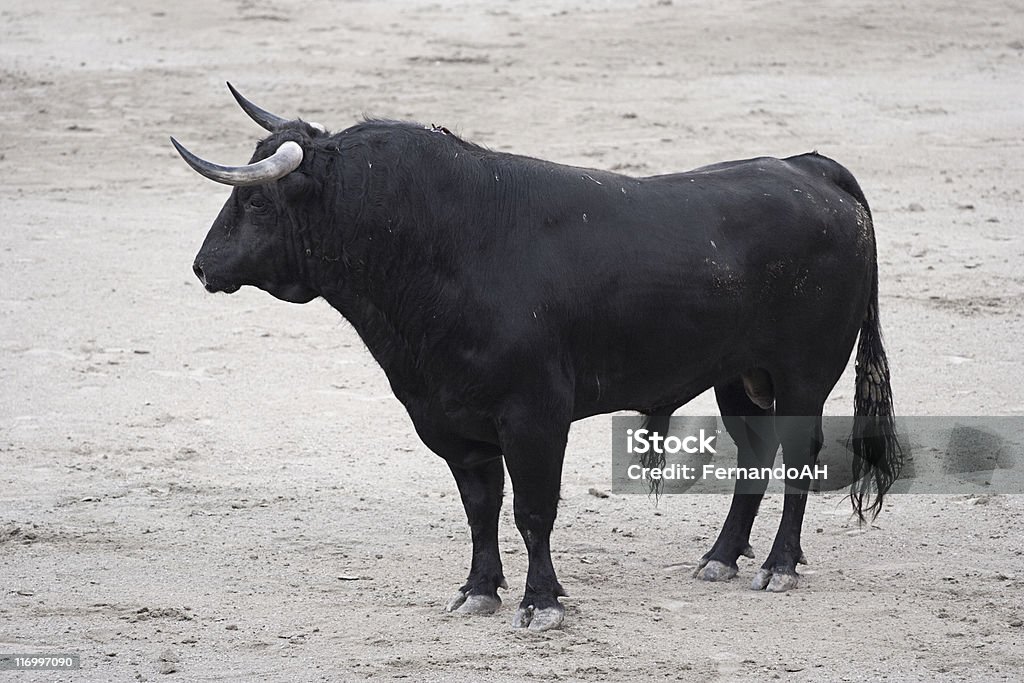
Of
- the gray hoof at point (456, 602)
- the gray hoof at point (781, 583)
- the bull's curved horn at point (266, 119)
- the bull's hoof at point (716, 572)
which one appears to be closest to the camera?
the bull's curved horn at point (266, 119)

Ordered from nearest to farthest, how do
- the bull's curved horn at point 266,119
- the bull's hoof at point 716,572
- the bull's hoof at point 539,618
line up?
the bull's hoof at point 539,618 < the bull's curved horn at point 266,119 < the bull's hoof at point 716,572

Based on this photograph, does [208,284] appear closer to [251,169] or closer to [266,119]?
[251,169]

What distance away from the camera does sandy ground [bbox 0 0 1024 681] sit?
5.73m

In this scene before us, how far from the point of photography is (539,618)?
18.7 feet

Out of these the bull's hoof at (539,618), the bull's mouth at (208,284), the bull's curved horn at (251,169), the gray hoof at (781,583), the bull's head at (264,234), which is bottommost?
the bull's hoof at (539,618)

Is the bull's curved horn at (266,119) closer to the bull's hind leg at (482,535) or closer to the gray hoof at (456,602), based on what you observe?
the bull's hind leg at (482,535)

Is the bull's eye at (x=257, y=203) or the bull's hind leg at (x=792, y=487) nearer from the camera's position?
the bull's eye at (x=257, y=203)

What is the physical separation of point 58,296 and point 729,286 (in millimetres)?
5831

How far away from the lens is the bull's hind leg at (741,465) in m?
6.35

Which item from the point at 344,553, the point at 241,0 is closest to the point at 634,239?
the point at 344,553

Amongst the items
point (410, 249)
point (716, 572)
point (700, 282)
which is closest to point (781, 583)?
point (716, 572)

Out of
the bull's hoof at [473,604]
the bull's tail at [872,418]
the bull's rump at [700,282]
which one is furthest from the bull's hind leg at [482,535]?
the bull's tail at [872,418]

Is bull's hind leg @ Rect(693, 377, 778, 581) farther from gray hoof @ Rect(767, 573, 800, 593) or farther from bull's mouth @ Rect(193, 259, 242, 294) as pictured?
bull's mouth @ Rect(193, 259, 242, 294)

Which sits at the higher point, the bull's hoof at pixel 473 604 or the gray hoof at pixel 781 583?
the gray hoof at pixel 781 583
